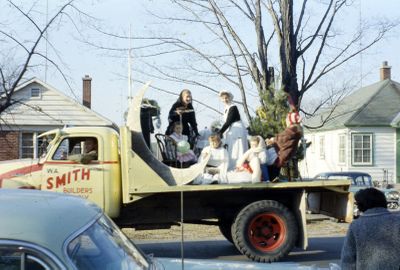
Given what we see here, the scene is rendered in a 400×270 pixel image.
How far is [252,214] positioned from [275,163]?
3.04 feet

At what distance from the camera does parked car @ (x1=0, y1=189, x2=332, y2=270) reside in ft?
9.32

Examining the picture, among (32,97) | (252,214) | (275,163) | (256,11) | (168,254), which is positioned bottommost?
(168,254)

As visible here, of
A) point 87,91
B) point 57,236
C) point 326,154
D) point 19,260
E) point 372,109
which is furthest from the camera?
point 326,154

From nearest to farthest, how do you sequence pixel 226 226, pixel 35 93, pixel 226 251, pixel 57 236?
1. pixel 57 236
2. pixel 226 226
3. pixel 226 251
4. pixel 35 93

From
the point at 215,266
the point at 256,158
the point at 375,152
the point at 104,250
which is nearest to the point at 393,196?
the point at 375,152

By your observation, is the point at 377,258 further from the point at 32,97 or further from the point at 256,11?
the point at 32,97

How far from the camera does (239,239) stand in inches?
407

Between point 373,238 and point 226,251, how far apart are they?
7.49m

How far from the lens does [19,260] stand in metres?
2.83

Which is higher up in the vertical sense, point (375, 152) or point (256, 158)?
point (256, 158)

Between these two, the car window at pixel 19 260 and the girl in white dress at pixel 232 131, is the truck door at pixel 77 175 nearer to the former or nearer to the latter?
the girl in white dress at pixel 232 131

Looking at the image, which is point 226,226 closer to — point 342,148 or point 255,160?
point 255,160

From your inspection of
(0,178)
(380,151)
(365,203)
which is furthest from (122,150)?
(380,151)

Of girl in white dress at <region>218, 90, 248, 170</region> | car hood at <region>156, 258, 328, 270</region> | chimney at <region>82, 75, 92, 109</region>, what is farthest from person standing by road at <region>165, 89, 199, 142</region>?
chimney at <region>82, 75, 92, 109</region>
